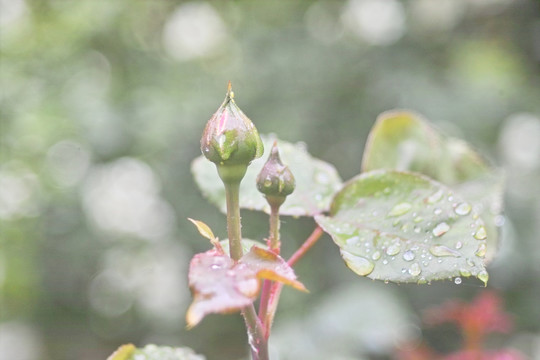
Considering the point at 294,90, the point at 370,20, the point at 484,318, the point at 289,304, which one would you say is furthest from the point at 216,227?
the point at 484,318

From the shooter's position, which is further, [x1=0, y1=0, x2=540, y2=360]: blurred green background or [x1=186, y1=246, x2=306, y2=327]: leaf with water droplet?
[x1=0, y1=0, x2=540, y2=360]: blurred green background

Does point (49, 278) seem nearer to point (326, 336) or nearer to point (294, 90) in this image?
point (294, 90)

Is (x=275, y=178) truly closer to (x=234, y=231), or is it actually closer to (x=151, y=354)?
(x=234, y=231)

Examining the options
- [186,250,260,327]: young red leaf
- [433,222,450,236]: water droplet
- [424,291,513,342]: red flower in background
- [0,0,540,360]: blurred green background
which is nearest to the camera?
[186,250,260,327]: young red leaf

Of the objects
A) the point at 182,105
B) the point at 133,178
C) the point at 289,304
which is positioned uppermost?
the point at 182,105

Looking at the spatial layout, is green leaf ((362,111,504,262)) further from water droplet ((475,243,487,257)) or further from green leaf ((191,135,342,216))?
water droplet ((475,243,487,257))

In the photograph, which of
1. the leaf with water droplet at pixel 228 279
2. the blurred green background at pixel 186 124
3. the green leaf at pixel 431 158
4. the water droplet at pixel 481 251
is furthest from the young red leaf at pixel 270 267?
the blurred green background at pixel 186 124

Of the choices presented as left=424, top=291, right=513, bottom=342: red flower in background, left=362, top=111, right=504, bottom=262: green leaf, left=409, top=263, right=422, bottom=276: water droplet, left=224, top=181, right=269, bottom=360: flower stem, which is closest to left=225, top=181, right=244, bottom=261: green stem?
left=224, top=181, right=269, bottom=360: flower stem
